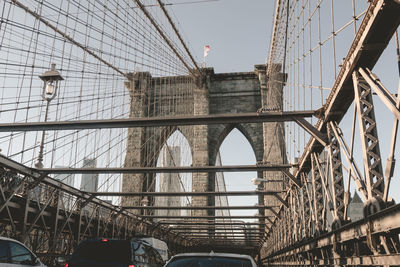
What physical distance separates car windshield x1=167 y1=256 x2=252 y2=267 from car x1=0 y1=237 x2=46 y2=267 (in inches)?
152

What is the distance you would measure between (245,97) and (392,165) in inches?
1409

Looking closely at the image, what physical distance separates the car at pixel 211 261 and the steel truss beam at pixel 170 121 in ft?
17.9

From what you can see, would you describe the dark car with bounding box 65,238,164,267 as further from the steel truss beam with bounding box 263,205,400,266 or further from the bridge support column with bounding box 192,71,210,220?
the bridge support column with bounding box 192,71,210,220

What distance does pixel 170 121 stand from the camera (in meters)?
10.7

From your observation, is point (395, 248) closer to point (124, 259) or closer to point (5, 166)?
point (124, 259)

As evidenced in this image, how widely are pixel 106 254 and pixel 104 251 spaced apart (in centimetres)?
8

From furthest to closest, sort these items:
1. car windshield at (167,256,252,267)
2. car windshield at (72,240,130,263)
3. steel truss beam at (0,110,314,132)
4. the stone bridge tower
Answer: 1. the stone bridge tower
2. steel truss beam at (0,110,314,132)
3. car windshield at (72,240,130,263)
4. car windshield at (167,256,252,267)

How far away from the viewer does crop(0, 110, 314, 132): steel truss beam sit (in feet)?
32.6

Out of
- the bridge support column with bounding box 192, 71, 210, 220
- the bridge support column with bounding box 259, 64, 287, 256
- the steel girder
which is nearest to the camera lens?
the steel girder

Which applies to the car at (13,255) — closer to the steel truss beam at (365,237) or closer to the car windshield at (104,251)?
the car windshield at (104,251)

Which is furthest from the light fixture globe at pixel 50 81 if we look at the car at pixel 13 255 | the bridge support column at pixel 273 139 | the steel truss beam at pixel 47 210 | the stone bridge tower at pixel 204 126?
the stone bridge tower at pixel 204 126

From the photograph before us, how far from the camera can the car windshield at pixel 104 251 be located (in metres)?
7.43

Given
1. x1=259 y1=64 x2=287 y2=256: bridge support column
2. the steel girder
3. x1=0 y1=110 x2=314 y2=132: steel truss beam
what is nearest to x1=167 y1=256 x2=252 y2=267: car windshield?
x1=0 y1=110 x2=314 y2=132: steel truss beam

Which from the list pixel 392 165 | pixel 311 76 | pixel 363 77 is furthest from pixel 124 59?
pixel 392 165
